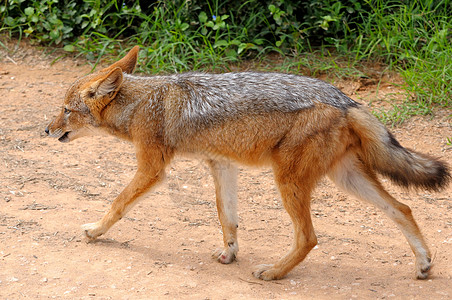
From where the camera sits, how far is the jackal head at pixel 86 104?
5.46m

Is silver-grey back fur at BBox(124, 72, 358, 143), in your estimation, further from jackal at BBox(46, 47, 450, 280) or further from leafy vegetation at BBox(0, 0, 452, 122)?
leafy vegetation at BBox(0, 0, 452, 122)

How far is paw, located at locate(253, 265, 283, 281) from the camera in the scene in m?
5.03

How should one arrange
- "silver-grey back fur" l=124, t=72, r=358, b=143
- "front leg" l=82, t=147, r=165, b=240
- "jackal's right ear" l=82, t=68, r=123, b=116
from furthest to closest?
"jackal's right ear" l=82, t=68, r=123, b=116
"front leg" l=82, t=147, r=165, b=240
"silver-grey back fur" l=124, t=72, r=358, b=143

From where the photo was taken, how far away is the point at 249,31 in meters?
9.41

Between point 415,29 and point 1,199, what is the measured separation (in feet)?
19.4

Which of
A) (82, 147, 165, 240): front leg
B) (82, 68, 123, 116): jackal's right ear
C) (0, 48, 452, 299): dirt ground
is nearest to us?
(0, 48, 452, 299): dirt ground

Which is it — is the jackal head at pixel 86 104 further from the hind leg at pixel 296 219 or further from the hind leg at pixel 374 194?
the hind leg at pixel 374 194

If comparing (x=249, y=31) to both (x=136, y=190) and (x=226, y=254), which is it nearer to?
(x=136, y=190)

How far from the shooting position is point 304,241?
4.95 metres

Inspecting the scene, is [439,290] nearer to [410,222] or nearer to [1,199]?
[410,222]

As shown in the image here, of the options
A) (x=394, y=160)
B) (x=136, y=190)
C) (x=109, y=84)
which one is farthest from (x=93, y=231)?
(x=394, y=160)

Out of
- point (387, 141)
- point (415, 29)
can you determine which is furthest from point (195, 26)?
point (387, 141)

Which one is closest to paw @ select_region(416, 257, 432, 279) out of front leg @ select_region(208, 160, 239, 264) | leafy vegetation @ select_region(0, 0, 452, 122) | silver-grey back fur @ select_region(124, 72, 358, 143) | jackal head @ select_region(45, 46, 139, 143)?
silver-grey back fur @ select_region(124, 72, 358, 143)

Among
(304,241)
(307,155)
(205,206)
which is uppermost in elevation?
(307,155)
